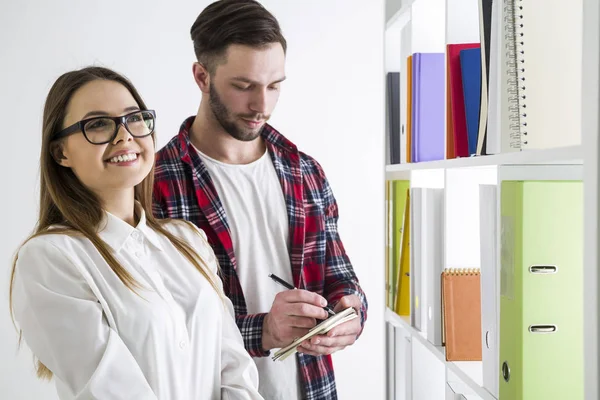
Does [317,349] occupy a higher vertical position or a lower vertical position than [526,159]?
lower

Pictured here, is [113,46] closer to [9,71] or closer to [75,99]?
[9,71]

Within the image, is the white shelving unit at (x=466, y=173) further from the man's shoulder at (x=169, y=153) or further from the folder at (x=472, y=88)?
the man's shoulder at (x=169, y=153)

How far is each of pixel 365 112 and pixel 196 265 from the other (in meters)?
2.02

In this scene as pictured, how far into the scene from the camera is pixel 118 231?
143 centimetres

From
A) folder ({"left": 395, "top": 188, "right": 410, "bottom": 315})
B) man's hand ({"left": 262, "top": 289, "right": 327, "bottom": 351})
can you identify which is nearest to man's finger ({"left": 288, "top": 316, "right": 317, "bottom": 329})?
man's hand ({"left": 262, "top": 289, "right": 327, "bottom": 351})

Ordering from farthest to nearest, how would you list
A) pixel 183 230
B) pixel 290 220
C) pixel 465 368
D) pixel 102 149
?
1. pixel 290 220
2. pixel 183 230
3. pixel 465 368
4. pixel 102 149

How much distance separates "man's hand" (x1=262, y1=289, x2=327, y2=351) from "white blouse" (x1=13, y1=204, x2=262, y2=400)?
0.18 m

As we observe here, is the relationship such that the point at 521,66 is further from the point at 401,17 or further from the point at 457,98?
the point at 401,17

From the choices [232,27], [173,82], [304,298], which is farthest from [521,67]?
[173,82]

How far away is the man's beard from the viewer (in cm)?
206

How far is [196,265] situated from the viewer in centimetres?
152

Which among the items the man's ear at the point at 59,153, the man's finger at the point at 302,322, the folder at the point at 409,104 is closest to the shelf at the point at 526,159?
Result: the folder at the point at 409,104

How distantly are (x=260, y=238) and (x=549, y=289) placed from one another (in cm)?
101

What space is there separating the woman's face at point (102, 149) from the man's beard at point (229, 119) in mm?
624
